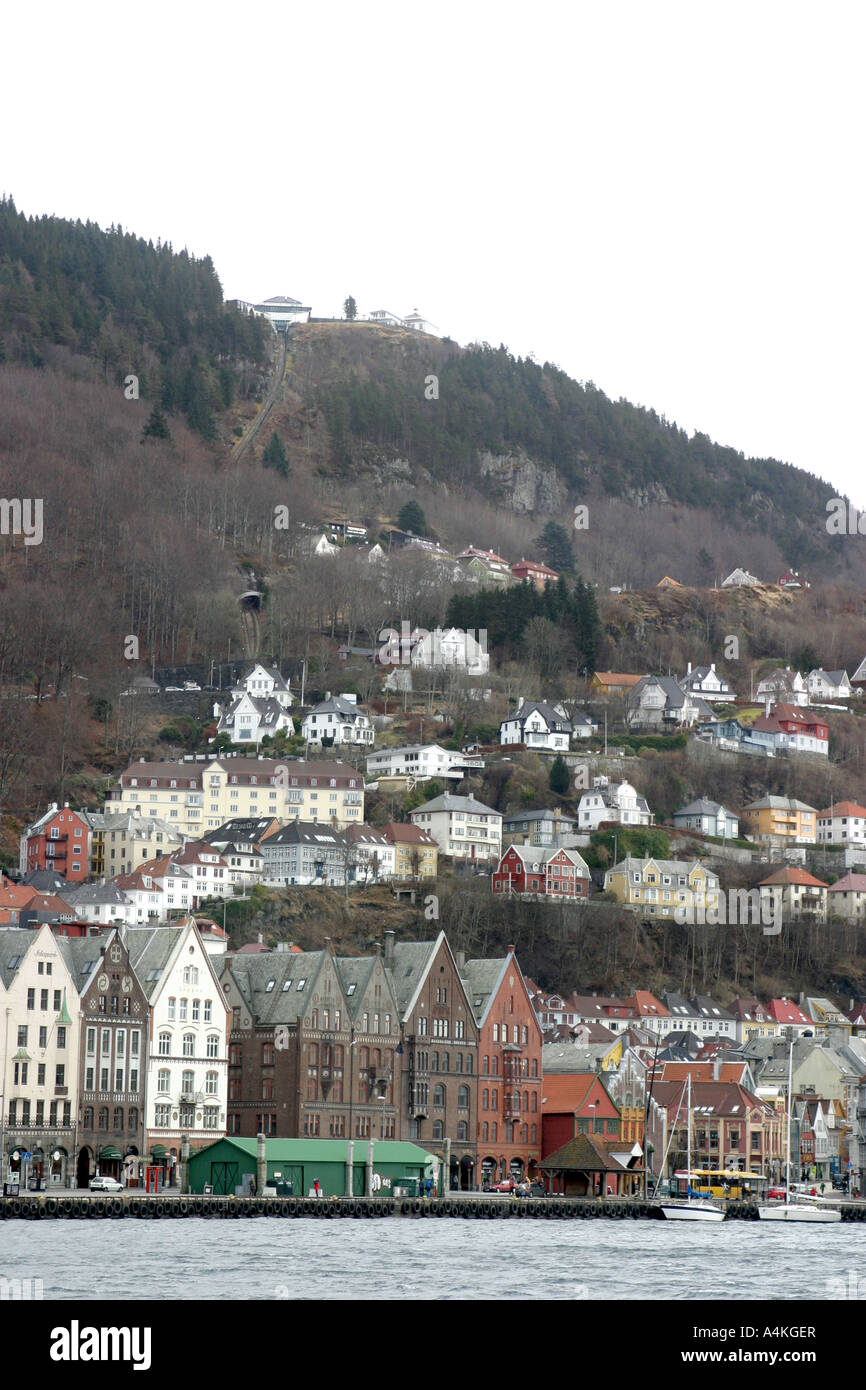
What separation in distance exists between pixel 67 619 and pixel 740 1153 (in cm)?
9490

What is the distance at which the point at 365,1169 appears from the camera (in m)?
88.8

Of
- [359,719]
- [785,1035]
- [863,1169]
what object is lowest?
[863,1169]

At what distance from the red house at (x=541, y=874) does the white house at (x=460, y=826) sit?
17.3 feet

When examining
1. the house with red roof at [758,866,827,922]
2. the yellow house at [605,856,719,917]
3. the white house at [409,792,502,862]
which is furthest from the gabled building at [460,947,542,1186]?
the house with red roof at [758,866,827,922]

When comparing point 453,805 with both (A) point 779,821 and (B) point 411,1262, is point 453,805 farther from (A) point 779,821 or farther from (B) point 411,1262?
(B) point 411,1262

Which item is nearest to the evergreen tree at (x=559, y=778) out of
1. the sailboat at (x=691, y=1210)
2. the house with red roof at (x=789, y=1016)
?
the house with red roof at (x=789, y=1016)

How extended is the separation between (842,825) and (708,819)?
15.7m

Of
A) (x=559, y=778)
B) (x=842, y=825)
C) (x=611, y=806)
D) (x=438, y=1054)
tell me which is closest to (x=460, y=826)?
(x=559, y=778)

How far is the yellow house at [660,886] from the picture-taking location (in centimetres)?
15575

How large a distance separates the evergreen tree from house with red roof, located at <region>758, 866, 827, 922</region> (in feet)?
64.9

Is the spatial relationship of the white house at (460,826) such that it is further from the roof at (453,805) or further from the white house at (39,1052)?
the white house at (39,1052)

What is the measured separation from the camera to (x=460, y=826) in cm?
16212
